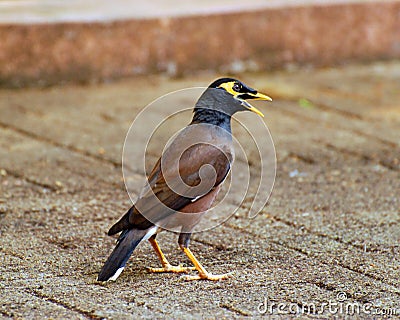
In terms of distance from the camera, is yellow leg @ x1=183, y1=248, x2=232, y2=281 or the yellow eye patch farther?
the yellow eye patch

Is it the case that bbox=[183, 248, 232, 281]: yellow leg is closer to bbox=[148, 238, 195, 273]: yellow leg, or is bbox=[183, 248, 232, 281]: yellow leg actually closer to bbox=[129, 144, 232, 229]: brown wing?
bbox=[148, 238, 195, 273]: yellow leg

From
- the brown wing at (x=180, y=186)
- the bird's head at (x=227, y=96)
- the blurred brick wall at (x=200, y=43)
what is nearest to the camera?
the brown wing at (x=180, y=186)

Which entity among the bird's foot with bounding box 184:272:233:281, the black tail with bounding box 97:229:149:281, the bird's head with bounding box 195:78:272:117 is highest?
the bird's head with bounding box 195:78:272:117

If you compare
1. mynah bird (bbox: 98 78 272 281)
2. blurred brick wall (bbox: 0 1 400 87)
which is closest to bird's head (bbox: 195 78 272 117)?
mynah bird (bbox: 98 78 272 281)

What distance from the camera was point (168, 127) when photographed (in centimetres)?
621

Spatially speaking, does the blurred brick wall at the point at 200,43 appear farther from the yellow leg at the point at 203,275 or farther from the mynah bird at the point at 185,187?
the yellow leg at the point at 203,275

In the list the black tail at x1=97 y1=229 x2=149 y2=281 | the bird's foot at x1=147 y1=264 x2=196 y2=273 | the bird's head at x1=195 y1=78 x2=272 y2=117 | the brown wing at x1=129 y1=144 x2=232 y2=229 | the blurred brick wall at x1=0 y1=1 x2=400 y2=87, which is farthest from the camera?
the blurred brick wall at x1=0 y1=1 x2=400 y2=87

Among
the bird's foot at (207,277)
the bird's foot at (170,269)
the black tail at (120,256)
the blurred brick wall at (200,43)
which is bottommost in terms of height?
the bird's foot at (170,269)

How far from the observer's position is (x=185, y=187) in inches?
151

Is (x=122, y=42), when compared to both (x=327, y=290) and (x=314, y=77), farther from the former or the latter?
(x=327, y=290)

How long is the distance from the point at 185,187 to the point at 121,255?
0.44 m

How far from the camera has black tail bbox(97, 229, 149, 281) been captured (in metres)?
3.65

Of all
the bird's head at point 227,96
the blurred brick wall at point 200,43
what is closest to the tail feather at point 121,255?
the bird's head at point 227,96

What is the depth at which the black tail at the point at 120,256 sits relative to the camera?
3648 millimetres
